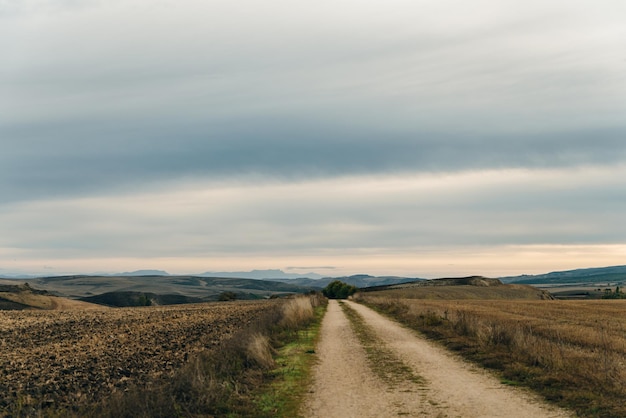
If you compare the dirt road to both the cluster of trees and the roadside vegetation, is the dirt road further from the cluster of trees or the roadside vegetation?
the cluster of trees

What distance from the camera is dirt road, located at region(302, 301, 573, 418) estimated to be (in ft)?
39.3

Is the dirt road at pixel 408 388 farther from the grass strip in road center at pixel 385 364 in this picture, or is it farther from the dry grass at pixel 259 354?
the dry grass at pixel 259 354

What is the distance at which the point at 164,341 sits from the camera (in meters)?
28.3

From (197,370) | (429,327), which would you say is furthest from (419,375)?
(429,327)

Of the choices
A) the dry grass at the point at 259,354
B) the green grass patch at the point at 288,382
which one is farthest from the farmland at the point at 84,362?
the green grass patch at the point at 288,382

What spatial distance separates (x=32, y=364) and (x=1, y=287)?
94588 millimetres

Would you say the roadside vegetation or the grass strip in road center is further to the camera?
the grass strip in road center

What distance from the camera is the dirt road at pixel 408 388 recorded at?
39.3ft

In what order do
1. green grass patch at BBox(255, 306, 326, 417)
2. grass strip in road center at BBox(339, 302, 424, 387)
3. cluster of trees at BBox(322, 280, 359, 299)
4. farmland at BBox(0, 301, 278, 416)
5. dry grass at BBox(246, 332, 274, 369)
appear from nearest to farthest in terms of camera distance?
green grass patch at BBox(255, 306, 326, 417), farmland at BBox(0, 301, 278, 416), grass strip in road center at BBox(339, 302, 424, 387), dry grass at BBox(246, 332, 274, 369), cluster of trees at BBox(322, 280, 359, 299)

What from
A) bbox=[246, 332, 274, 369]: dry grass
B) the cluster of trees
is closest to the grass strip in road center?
bbox=[246, 332, 274, 369]: dry grass

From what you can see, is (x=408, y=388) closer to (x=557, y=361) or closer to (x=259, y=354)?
(x=557, y=361)

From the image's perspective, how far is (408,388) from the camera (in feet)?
47.6

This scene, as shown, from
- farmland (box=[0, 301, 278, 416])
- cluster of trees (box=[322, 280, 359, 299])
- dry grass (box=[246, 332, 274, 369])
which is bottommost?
cluster of trees (box=[322, 280, 359, 299])

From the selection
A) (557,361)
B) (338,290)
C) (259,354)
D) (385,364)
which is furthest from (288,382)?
(338,290)
